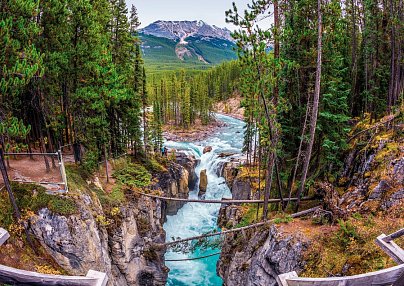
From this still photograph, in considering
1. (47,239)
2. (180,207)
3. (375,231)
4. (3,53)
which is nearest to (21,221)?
(47,239)

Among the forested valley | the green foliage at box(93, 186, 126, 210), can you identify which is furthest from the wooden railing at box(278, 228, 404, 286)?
the green foliage at box(93, 186, 126, 210)

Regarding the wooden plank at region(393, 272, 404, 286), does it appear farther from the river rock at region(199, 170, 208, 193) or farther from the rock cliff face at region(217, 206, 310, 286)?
the river rock at region(199, 170, 208, 193)

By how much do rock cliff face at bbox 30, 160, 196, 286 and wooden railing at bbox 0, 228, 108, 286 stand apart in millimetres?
8516

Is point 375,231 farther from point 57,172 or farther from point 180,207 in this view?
point 180,207

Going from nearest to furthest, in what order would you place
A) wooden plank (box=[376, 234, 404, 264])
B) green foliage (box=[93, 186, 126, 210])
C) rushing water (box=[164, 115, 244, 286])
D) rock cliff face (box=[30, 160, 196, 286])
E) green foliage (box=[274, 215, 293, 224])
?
wooden plank (box=[376, 234, 404, 264]) → rock cliff face (box=[30, 160, 196, 286]) → green foliage (box=[274, 215, 293, 224]) → green foliage (box=[93, 186, 126, 210]) → rushing water (box=[164, 115, 244, 286])

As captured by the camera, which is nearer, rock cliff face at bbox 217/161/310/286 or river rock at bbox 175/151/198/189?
rock cliff face at bbox 217/161/310/286

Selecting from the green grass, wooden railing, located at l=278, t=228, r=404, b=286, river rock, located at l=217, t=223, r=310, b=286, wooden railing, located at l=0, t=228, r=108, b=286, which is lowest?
river rock, located at l=217, t=223, r=310, b=286

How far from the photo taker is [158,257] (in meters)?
16.9

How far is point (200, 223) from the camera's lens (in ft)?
90.7

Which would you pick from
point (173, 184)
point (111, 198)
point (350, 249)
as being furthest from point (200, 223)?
point (350, 249)

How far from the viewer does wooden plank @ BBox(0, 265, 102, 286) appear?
2836mm

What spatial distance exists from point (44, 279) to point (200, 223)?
1009 inches

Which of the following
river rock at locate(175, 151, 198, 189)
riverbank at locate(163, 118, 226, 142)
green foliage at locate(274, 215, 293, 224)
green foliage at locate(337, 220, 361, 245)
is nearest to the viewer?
green foliage at locate(337, 220, 361, 245)

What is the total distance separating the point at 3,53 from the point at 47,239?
21.0ft
